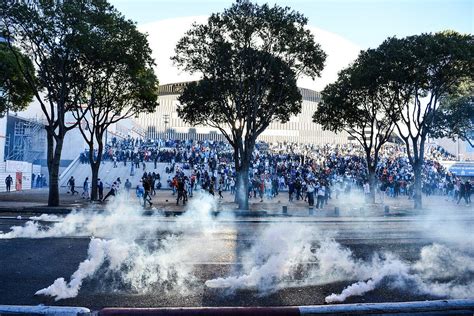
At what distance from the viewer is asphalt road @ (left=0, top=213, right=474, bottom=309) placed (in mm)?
5824

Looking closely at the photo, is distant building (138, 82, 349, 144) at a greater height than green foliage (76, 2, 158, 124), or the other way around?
distant building (138, 82, 349, 144)

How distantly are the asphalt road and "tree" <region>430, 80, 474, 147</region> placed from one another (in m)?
18.3

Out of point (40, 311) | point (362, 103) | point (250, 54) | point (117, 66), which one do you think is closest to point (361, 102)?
point (362, 103)

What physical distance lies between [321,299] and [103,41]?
737 inches

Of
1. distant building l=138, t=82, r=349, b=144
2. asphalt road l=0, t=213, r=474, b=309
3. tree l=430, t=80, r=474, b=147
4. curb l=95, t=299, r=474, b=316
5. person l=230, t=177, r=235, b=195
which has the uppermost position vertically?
distant building l=138, t=82, r=349, b=144

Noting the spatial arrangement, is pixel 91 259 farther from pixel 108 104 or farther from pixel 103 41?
pixel 108 104

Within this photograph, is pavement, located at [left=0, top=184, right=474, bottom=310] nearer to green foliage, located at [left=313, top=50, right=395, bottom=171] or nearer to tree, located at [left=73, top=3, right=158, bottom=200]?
tree, located at [left=73, top=3, right=158, bottom=200]

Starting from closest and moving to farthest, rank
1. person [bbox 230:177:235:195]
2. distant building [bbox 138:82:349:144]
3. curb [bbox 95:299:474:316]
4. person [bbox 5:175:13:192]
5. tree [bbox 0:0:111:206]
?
1. curb [bbox 95:299:474:316]
2. tree [bbox 0:0:111:206]
3. person [bbox 5:175:13:192]
4. person [bbox 230:177:235:195]
5. distant building [bbox 138:82:349:144]

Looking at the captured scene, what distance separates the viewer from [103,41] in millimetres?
20953

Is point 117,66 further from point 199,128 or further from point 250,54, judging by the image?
point 199,128

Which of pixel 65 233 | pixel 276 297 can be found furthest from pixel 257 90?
pixel 276 297

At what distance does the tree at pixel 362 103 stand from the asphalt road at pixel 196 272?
15.9 meters

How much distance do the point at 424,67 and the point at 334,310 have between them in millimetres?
23180

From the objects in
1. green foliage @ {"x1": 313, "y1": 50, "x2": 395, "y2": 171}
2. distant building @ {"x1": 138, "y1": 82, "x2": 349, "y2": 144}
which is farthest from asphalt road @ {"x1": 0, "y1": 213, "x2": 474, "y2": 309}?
distant building @ {"x1": 138, "y1": 82, "x2": 349, "y2": 144}
